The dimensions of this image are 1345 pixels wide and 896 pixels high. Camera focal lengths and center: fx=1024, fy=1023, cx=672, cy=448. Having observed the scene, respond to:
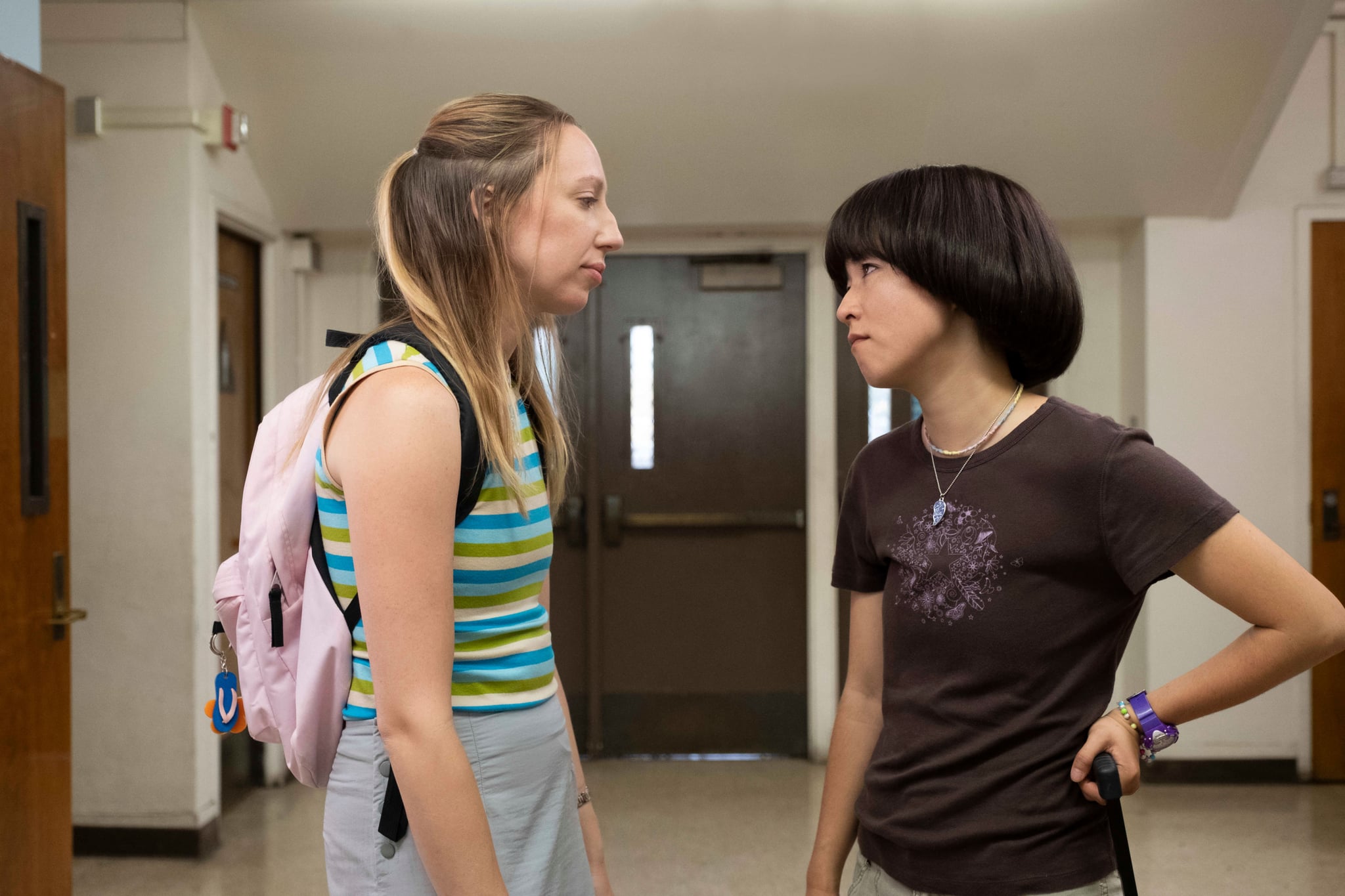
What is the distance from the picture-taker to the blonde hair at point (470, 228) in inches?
38.8

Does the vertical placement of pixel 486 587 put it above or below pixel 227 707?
above

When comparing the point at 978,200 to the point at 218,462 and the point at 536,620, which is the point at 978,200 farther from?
the point at 218,462

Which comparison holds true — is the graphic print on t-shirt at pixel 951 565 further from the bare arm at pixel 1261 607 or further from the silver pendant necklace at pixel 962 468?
the bare arm at pixel 1261 607

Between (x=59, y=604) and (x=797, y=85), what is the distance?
277cm

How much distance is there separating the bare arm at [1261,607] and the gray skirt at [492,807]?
21.3 inches

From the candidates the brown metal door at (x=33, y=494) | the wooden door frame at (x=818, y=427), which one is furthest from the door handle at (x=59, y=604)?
the wooden door frame at (x=818, y=427)

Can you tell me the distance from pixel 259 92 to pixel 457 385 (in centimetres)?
320

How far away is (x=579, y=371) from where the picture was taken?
443cm

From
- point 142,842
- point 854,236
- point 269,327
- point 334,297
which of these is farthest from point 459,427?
point 334,297

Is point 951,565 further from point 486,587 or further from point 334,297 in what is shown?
point 334,297

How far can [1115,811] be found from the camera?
1.05 metres

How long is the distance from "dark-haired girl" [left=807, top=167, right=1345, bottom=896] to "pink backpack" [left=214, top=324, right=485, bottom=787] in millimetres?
526

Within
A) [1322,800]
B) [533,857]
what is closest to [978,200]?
[533,857]

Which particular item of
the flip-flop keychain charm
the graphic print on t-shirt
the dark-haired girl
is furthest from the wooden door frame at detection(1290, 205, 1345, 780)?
the flip-flop keychain charm
